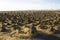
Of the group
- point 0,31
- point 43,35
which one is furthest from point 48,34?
point 0,31

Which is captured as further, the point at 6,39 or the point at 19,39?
the point at 6,39

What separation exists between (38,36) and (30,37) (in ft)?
4.73

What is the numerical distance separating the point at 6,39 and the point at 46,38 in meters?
4.45

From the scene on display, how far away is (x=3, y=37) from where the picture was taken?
27.2 m

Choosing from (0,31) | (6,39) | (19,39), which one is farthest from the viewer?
(0,31)

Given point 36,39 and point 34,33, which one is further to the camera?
point 34,33

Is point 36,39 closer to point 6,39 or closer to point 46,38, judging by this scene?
point 46,38

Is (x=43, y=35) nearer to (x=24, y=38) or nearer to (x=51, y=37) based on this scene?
(x=51, y=37)

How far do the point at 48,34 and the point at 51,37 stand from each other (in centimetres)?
159

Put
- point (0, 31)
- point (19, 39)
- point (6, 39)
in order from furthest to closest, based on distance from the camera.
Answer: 1. point (0, 31)
2. point (6, 39)
3. point (19, 39)

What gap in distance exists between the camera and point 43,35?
89.7 feet

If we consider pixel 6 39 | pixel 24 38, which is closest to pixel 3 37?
pixel 6 39

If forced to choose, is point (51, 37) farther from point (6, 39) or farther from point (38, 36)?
point (6, 39)

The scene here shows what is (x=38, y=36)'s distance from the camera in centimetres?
2662
